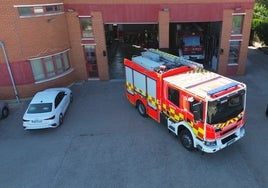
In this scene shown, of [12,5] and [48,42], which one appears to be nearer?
[12,5]

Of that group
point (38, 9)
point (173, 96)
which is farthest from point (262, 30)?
Result: point (38, 9)

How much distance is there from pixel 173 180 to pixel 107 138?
3978mm

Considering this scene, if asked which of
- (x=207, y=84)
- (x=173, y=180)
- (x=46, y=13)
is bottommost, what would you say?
(x=173, y=180)

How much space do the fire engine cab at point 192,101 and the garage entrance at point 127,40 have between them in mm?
10513

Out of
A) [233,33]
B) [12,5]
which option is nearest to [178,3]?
[233,33]

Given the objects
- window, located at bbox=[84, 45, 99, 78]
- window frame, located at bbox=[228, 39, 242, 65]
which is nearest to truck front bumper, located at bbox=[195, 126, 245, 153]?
window frame, located at bbox=[228, 39, 242, 65]

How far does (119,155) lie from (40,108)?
5.04 m

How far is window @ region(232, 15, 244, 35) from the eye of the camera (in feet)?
55.8

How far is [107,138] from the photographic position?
38.9ft

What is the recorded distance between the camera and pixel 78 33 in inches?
685

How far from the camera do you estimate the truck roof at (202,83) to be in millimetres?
9030

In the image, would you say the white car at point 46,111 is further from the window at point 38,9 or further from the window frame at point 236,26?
the window frame at point 236,26

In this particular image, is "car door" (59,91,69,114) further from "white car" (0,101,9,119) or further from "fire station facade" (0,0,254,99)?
"white car" (0,101,9,119)

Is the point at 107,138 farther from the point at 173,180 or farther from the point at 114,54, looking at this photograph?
the point at 114,54
